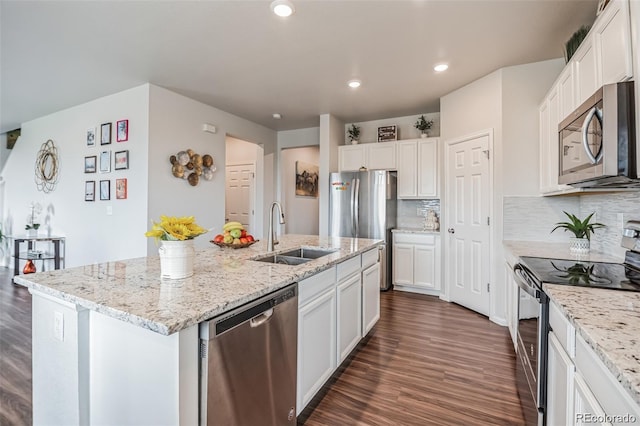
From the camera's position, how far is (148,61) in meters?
2.98

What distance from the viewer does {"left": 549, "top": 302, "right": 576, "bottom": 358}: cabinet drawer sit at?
103 cm

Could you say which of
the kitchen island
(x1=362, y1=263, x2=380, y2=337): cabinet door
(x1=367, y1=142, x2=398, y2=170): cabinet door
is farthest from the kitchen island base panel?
(x1=367, y1=142, x2=398, y2=170): cabinet door

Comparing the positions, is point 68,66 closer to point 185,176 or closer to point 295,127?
point 185,176

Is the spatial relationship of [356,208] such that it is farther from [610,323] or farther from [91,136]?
[91,136]

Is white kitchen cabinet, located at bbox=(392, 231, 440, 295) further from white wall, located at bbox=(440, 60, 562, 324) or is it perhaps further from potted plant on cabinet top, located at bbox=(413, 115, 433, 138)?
potted plant on cabinet top, located at bbox=(413, 115, 433, 138)

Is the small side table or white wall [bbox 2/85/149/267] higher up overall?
white wall [bbox 2/85/149/267]

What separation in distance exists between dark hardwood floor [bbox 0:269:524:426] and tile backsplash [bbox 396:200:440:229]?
181 centimetres

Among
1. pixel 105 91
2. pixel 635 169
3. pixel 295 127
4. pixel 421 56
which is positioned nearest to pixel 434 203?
pixel 421 56

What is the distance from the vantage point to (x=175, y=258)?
139 centimetres

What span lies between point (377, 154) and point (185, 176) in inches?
110

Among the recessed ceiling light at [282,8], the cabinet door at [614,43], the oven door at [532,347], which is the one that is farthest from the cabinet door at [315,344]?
the recessed ceiling light at [282,8]

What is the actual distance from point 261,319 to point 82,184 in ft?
14.3

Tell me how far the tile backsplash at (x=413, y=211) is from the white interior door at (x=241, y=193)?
2727 millimetres

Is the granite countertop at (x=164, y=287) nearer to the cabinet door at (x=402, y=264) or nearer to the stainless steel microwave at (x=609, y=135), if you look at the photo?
the stainless steel microwave at (x=609, y=135)
